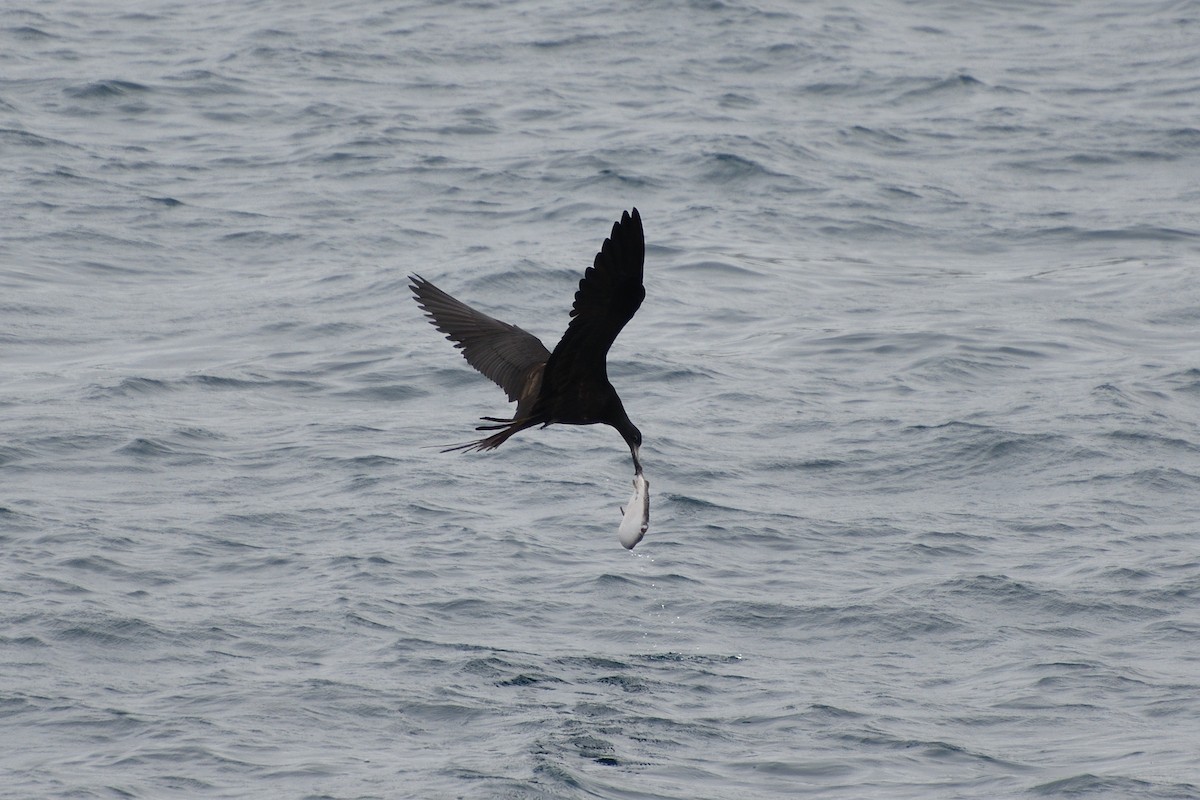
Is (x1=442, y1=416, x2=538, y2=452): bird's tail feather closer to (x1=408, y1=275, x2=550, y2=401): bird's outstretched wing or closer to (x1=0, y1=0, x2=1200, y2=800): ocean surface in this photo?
(x1=408, y1=275, x2=550, y2=401): bird's outstretched wing

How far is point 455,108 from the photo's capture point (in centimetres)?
1919

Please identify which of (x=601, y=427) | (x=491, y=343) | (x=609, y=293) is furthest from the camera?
(x=601, y=427)

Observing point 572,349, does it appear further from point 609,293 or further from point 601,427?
point 601,427

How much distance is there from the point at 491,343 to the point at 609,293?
1917mm

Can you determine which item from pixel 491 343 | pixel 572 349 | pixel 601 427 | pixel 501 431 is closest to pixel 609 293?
pixel 572 349

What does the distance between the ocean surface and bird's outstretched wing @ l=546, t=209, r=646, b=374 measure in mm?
1803

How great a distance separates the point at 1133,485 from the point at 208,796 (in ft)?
20.6

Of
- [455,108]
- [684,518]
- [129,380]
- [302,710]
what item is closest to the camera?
[302,710]

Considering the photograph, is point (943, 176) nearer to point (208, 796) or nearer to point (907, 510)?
point (907, 510)

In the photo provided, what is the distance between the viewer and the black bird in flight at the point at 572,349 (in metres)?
7.26

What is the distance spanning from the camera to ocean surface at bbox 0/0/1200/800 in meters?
8.30

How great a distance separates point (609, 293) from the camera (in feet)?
24.2

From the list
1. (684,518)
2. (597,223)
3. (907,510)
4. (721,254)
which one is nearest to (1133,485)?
(907,510)

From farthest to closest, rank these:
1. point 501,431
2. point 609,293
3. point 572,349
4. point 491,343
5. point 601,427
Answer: point 601,427 < point 491,343 < point 501,431 < point 572,349 < point 609,293
